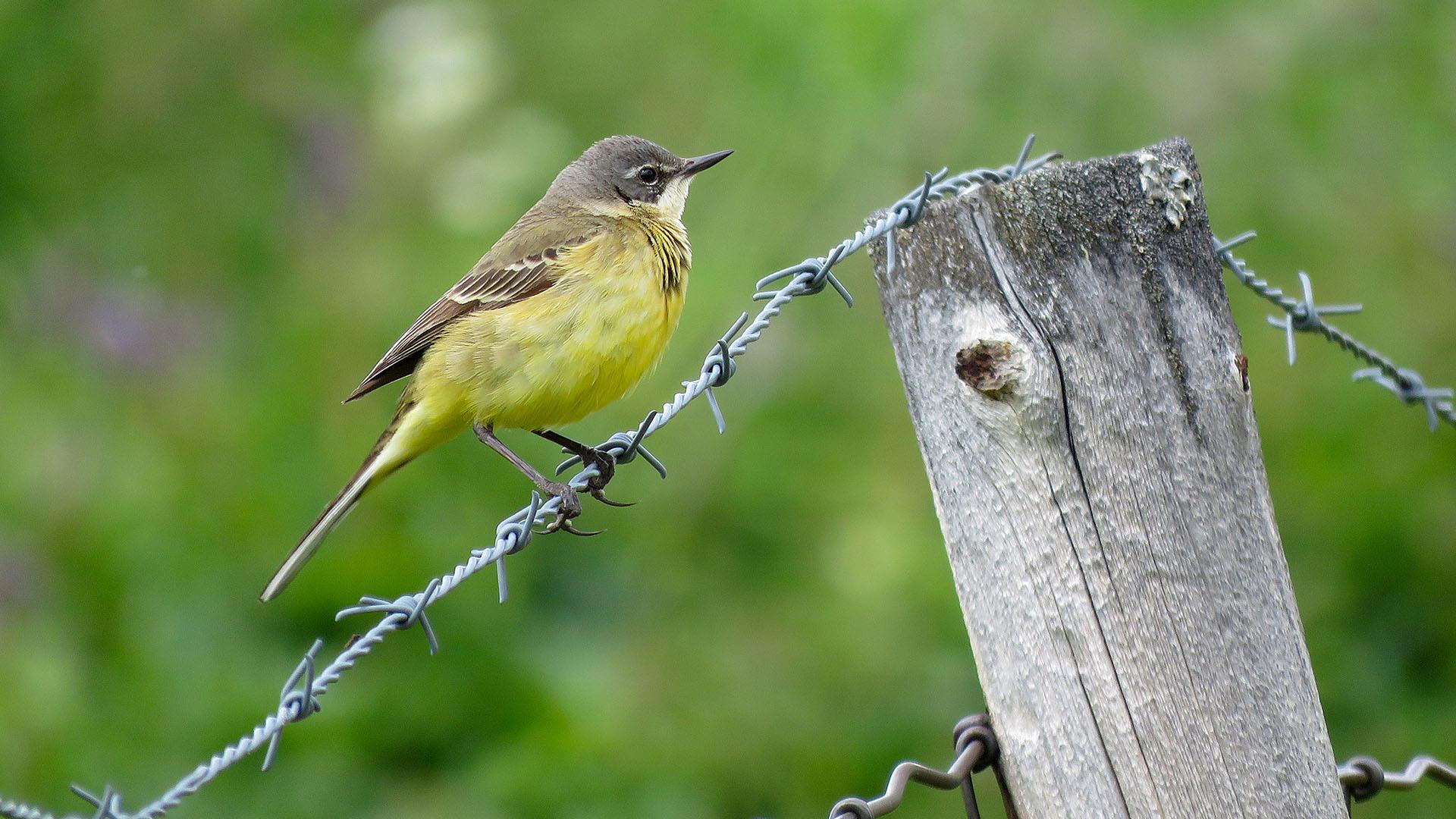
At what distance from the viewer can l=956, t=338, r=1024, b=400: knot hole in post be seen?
192cm

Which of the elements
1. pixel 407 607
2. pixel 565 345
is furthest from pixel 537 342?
pixel 407 607

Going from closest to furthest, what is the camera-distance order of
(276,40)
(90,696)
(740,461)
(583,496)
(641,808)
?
1. (641,808)
2. (90,696)
3. (583,496)
4. (740,461)
5. (276,40)

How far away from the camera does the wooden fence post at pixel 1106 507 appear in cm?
191

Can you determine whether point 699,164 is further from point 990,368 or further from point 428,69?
point 990,368

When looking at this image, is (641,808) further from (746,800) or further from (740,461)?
(740,461)

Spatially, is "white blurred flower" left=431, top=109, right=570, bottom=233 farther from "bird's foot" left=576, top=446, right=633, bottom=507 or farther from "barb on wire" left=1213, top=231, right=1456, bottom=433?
"barb on wire" left=1213, top=231, right=1456, bottom=433

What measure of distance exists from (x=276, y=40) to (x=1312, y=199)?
446cm

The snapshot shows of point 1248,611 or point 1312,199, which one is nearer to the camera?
point 1248,611

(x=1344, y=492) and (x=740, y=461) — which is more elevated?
(x=740, y=461)

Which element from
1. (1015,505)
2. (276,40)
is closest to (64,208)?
(276,40)

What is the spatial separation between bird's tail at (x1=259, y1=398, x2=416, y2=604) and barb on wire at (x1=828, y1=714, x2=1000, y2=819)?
1779mm

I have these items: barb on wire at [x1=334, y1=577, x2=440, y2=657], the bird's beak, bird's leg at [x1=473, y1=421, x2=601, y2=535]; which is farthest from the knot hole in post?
the bird's beak

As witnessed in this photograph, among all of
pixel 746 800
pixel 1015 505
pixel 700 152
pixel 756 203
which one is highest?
pixel 700 152

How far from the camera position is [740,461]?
219 inches
